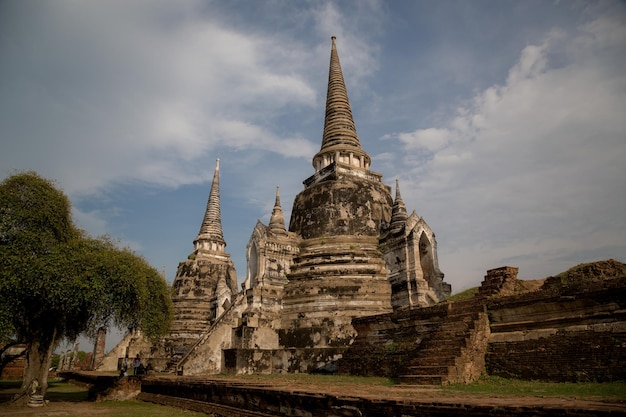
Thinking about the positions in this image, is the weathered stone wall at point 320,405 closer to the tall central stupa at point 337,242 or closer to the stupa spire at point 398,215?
the tall central stupa at point 337,242

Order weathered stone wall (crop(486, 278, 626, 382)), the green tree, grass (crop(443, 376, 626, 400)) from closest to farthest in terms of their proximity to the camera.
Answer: grass (crop(443, 376, 626, 400)), weathered stone wall (crop(486, 278, 626, 382)), the green tree

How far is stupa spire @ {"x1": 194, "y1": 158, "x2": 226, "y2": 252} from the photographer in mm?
44031

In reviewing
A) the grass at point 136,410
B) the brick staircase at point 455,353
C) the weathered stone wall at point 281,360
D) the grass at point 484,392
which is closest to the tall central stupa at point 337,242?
the weathered stone wall at point 281,360

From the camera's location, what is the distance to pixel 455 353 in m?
11.1

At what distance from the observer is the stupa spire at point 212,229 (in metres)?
44.0

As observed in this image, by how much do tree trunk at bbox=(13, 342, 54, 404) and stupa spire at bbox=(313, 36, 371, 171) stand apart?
18860mm

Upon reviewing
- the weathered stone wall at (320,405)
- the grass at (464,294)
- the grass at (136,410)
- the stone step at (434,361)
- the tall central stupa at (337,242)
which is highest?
the tall central stupa at (337,242)

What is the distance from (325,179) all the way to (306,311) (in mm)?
9248

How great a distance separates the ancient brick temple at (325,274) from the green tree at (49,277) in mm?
A: 6158

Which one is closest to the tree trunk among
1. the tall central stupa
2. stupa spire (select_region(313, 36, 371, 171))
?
the tall central stupa

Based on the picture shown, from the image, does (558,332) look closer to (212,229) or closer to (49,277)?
(49,277)

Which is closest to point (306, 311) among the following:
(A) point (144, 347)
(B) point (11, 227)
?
(B) point (11, 227)

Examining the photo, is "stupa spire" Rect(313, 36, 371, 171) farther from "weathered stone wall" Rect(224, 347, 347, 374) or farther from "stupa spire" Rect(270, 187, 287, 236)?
"weathered stone wall" Rect(224, 347, 347, 374)

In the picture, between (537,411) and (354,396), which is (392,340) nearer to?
(354,396)
